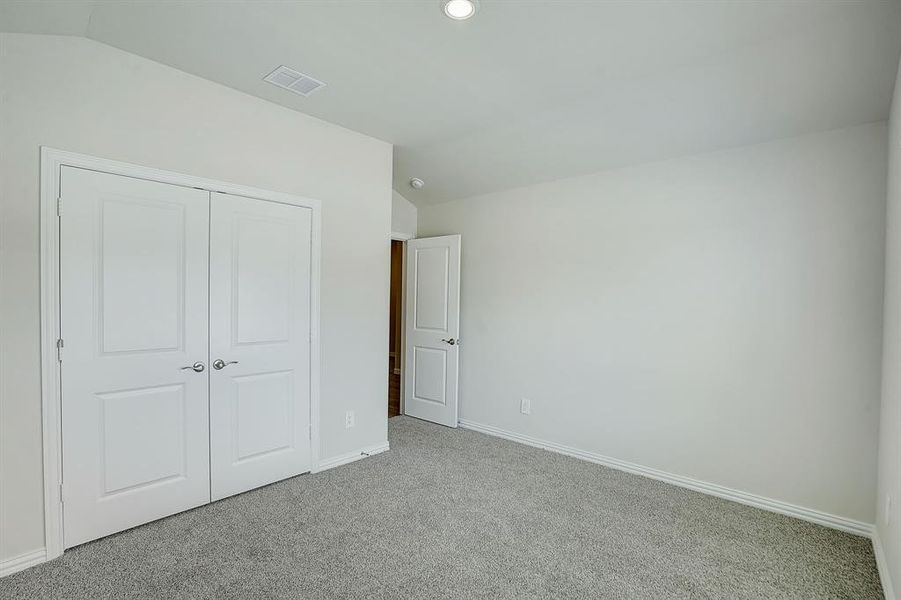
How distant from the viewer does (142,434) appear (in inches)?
99.5

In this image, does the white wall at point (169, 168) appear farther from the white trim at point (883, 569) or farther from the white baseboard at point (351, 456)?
the white trim at point (883, 569)

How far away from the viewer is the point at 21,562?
2119 mm

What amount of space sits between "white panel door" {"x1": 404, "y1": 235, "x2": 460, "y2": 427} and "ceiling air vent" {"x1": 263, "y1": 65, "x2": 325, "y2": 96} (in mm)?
2057

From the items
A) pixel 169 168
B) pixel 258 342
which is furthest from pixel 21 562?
pixel 169 168

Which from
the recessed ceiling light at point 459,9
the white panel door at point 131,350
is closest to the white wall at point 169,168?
the white panel door at point 131,350

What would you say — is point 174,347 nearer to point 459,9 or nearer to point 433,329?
point 459,9

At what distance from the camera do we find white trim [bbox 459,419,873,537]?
8.68ft

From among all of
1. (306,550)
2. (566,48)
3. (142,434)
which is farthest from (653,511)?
(142,434)

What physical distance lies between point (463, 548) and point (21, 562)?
7.11 ft

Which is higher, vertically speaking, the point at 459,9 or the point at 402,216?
the point at 459,9

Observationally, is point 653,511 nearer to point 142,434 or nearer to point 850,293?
point 850,293

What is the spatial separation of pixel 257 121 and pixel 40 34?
108 cm

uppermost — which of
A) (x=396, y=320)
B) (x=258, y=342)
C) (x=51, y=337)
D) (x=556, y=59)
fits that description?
(x=556, y=59)

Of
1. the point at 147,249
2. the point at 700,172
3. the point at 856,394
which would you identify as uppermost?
the point at 700,172
